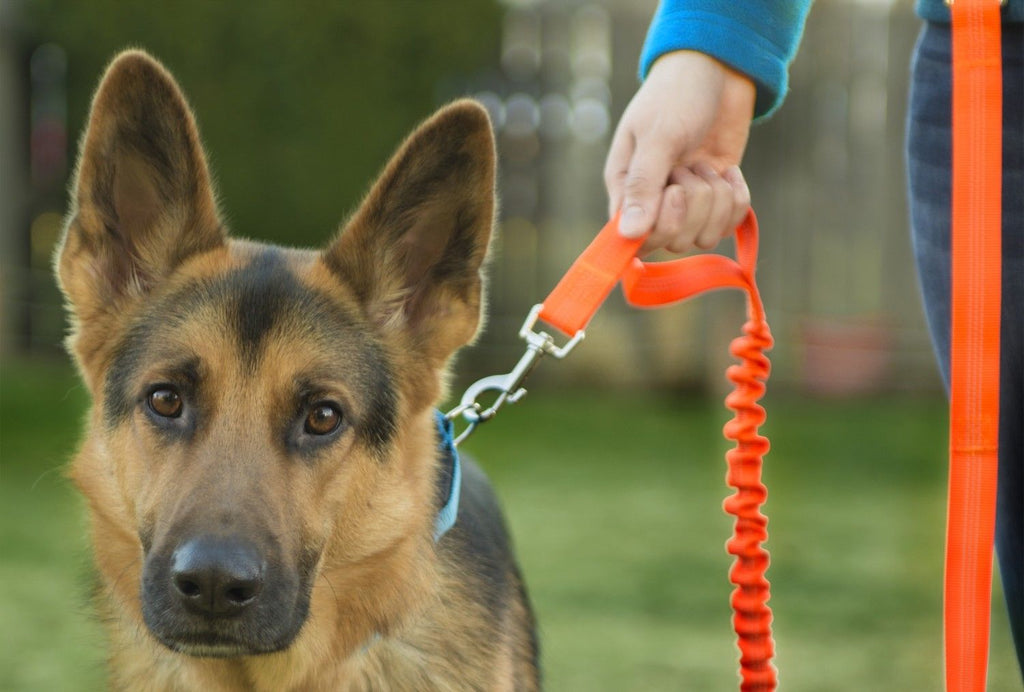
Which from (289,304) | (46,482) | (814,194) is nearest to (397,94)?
(814,194)

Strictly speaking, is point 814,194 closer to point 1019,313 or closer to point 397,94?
point 397,94

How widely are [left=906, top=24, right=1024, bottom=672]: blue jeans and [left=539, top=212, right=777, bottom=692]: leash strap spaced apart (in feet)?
1.08

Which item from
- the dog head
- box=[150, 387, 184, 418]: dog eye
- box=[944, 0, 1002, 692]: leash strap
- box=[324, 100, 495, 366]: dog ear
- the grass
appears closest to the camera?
box=[944, 0, 1002, 692]: leash strap

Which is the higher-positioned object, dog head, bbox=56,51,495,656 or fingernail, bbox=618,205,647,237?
fingernail, bbox=618,205,647,237

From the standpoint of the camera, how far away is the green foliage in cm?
1033

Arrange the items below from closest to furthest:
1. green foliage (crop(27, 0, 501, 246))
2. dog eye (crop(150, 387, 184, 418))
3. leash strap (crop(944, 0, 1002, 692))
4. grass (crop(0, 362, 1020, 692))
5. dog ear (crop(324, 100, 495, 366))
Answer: leash strap (crop(944, 0, 1002, 692)), dog eye (crop(150, 387, 184, 418)), dog ear (crop(324, 100, 495, 366)), grass (crop(0, 362, 1020, 692)), green foliage (crop(27, 0, 501, 246))

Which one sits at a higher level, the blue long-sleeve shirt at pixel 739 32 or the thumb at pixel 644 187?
the blue long-sleeve shirt at pixel 739 32

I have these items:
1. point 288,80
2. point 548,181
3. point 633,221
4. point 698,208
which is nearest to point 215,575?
point 633,221

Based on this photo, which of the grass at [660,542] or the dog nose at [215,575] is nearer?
the dog nose at [215,575]

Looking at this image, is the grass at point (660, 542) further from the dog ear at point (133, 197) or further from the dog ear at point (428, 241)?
the dog ear at point (428, 241)

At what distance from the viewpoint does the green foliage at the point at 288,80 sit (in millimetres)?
10328

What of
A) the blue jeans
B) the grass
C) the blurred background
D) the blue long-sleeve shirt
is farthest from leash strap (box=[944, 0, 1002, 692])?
the blurred background

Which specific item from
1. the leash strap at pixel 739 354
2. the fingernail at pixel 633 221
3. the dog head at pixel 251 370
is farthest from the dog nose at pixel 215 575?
the fingernail at pixel 633 221

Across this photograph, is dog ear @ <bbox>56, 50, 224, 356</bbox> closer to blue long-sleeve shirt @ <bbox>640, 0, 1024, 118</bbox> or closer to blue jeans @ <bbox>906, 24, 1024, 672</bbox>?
blue long-sleeve shirt @ <bbox>640, 0, 1024, 118</bbox>
